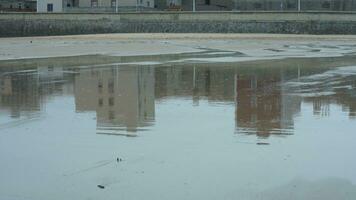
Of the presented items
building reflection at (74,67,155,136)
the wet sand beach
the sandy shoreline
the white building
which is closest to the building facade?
the white building

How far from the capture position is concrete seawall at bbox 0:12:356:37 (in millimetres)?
58250

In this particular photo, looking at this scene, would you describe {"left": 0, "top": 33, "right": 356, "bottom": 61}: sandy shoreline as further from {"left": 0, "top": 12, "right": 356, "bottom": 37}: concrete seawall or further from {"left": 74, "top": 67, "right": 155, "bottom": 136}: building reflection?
{"left": 74, "top": 67, "right": 155, "bottom": 136}: building reflection

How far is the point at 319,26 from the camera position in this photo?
58.2 m

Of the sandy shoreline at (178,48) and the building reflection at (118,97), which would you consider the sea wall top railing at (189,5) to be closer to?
the sandy shoreline at (178,48)

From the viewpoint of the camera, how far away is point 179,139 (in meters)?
9.16

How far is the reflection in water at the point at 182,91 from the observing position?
10.9 m

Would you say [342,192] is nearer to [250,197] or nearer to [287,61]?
[250,197]

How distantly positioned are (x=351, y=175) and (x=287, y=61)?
60.0ft

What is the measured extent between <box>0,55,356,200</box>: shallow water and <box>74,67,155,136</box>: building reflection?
0.04m

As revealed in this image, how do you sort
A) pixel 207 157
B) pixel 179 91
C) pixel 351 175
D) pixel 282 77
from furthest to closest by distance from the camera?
pixel 282 77 < pixel 179 91 < pixel 207 157 < pixel 351 175

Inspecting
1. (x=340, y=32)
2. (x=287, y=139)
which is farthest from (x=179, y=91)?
(x=340, y=32)

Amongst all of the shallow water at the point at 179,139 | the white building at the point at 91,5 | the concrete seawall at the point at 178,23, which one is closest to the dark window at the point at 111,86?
the shallow water at the point at 179,139

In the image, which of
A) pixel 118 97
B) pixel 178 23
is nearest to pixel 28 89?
pixel 118 97

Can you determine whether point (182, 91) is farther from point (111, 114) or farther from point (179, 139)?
point (179, 139)
